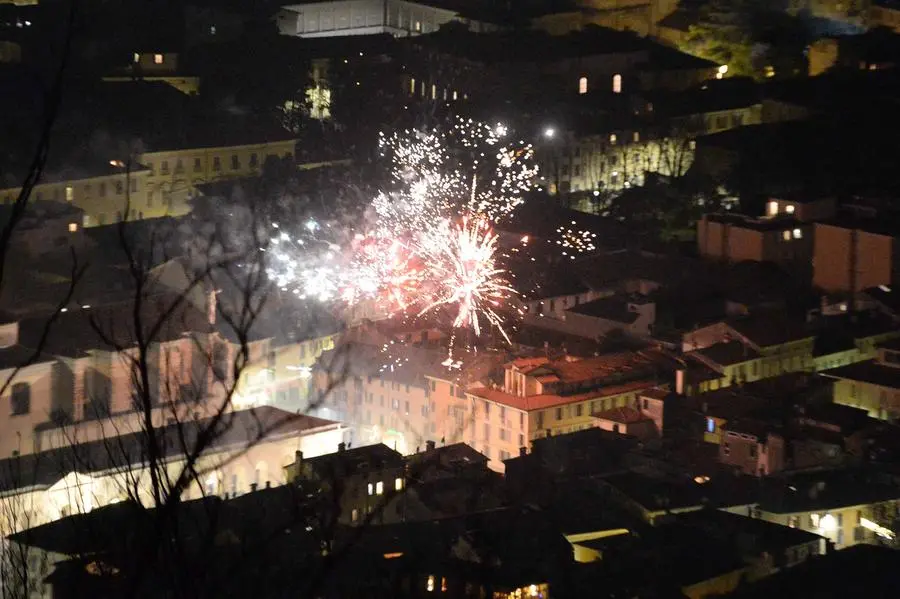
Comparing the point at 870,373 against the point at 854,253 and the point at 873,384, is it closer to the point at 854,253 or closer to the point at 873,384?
the point at 873,384

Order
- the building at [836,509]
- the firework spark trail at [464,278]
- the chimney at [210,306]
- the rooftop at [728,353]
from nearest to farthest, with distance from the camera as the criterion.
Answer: the building at [836,509], the rooftop at [728,353], the chimney at [210,306], the firework spark trail at [464,278]

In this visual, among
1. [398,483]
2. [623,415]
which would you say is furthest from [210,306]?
[398,483]

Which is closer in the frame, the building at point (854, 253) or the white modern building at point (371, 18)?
the building at point (854, 253)

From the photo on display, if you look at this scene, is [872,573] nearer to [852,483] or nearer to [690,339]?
[852,483]

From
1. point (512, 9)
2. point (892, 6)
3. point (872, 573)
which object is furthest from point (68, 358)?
point (892, 6)

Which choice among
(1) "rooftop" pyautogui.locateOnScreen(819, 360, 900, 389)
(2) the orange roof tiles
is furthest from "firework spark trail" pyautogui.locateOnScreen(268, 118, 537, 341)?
(1) "rooftop" pyautogui.locateOnScreen(819, 360, 900, 389)

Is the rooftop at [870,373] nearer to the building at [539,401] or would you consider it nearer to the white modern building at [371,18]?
the building at [539,401]

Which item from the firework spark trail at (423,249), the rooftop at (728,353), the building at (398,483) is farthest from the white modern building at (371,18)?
the building at (398,483)
